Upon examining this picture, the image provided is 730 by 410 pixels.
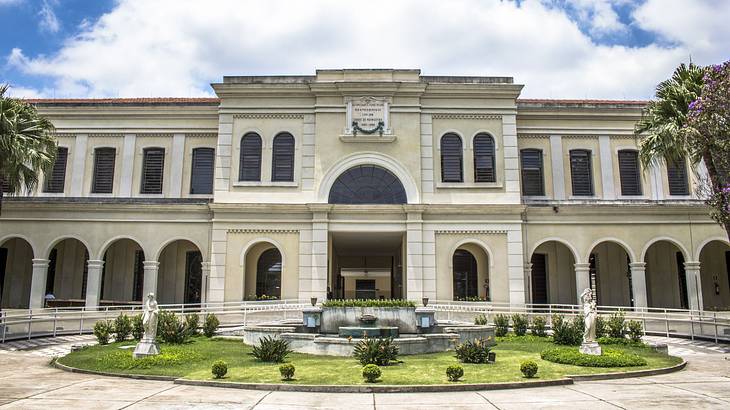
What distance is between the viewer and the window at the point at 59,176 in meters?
32.8

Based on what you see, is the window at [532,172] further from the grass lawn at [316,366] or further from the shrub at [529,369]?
the shrub at [529,369]

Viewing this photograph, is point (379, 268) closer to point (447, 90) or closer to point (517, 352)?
point (447, 90)

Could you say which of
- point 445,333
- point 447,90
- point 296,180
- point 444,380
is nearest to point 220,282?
point 296,180

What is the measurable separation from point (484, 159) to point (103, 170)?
2202cm

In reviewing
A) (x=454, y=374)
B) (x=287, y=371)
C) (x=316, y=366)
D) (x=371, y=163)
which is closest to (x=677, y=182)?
(x=371, y=163)

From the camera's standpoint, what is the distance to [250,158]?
31375mm

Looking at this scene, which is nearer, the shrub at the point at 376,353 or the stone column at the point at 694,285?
the shrub at the point at 376,353

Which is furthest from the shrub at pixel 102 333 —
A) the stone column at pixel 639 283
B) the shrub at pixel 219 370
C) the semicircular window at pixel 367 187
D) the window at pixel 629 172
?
the window at pixel 629 172

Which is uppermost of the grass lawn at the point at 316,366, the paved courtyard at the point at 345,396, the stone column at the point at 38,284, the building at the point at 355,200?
the building at the point at 355,200

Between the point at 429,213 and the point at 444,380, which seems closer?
the point at 444,380

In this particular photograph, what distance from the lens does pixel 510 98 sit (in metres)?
31.5

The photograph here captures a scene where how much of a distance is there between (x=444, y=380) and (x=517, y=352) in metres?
6.41

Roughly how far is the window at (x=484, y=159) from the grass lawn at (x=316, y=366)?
12963mm

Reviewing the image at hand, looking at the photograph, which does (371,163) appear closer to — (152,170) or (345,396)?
(152,170)
